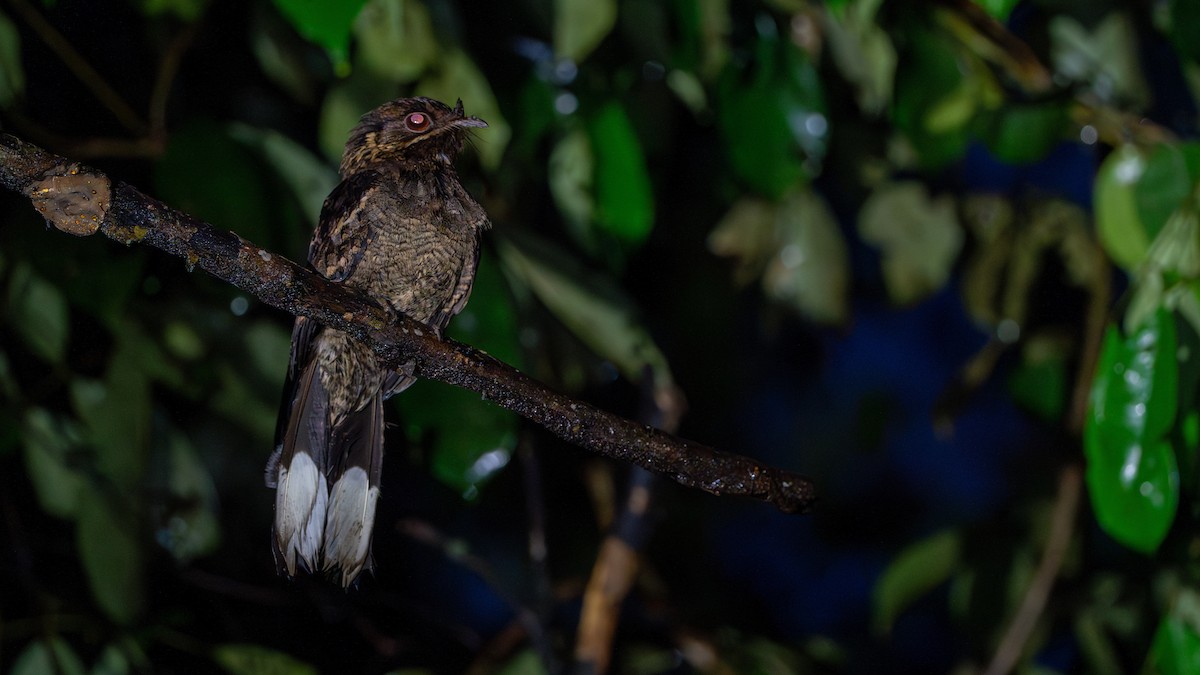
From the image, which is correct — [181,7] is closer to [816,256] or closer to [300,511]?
[300,511]

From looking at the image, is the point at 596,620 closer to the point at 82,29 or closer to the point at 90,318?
the point at 90,318

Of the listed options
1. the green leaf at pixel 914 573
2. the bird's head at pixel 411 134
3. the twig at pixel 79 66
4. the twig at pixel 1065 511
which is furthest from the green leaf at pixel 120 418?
the twig at pixel 1065 511

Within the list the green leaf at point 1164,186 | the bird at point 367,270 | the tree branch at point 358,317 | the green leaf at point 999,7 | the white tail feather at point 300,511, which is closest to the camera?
the tree branch at point 358,317

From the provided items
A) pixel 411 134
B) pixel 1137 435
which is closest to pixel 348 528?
pixel 411 134

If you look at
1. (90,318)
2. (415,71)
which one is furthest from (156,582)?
(415,71)

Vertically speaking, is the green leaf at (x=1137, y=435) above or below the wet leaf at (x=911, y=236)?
below

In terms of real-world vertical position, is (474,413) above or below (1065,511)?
above

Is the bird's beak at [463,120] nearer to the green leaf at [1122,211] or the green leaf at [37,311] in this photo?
the green leaf at [37,311]
